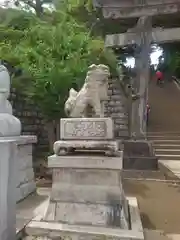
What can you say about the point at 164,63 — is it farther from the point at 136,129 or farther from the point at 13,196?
the point at 13,196

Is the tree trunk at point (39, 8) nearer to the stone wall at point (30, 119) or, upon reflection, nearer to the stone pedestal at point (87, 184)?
the stone wall at point (30, 119)

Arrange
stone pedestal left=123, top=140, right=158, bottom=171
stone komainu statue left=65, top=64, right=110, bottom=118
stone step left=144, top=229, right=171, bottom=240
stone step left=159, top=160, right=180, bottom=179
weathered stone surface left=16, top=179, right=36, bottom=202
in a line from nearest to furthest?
stone step left=144, top=229, right=171, bottom=240 → stone komainu statue left=65, top=64, right=110, bottom=118 → weathered stone surface left=16, top=179, right=36, bottom=202 → stone step left=159, top=160, right=180, bottom=179 → stone pedestal left=123, top=140, right=158, bottom=171

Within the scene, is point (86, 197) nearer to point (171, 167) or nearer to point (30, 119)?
point (171, 167)

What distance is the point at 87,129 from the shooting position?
349 cm

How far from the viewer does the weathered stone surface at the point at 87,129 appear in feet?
11.3

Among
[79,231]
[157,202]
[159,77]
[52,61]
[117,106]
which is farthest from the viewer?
[159,77]

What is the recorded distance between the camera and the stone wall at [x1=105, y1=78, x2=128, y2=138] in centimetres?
1138

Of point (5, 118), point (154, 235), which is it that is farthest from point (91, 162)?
point (154, 235)

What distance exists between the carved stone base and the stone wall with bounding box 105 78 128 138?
7.86 meters

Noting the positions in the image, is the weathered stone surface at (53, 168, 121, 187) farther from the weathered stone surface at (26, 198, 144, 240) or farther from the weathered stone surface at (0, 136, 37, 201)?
the weathered stone surface at (0, 136, 37, 201)

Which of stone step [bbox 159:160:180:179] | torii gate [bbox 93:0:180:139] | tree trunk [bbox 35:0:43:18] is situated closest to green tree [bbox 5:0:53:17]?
tree trunk [bbox 35:0:43:18]

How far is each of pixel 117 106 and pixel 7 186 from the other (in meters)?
9.41

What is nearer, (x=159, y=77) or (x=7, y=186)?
(x=7, y=186)

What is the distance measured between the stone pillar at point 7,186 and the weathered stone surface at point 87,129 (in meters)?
1.05
